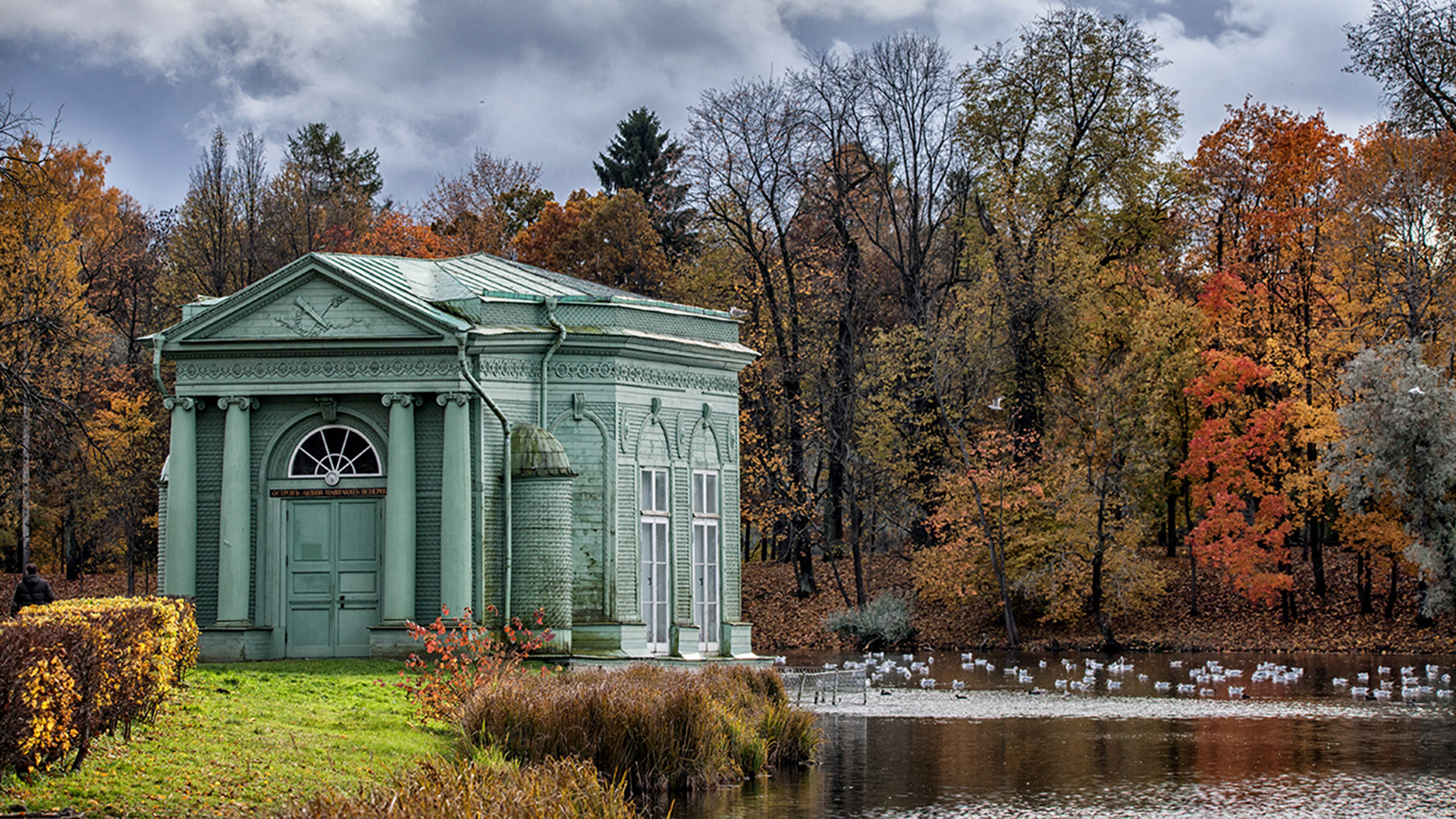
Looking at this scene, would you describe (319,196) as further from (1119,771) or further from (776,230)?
(1119,771)

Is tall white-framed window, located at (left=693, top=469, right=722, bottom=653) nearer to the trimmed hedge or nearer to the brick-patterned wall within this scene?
the brick-patterned wall

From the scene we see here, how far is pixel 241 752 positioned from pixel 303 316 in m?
12.6

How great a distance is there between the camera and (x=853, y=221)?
171ft

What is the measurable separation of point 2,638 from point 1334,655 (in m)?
34.2

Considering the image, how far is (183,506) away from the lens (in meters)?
24.2

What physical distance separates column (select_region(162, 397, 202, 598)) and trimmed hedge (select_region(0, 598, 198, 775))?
32.7 feet

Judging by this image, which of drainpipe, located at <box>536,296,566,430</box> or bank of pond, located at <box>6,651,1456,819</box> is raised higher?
drainpipe, located at <box>536,296,566,430</box>

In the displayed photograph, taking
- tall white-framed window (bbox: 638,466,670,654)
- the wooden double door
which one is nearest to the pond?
tall white-framed window (bbox: 638,466,670,654)

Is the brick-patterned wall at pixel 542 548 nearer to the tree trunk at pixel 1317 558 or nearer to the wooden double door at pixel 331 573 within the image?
the wooden double door at pixel 331 573

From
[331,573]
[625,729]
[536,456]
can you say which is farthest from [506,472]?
[625,729]

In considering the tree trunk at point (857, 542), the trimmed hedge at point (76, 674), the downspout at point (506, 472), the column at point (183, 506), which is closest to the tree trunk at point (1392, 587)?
the tree trunk at point (857, 542)

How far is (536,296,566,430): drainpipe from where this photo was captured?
81.5 feet

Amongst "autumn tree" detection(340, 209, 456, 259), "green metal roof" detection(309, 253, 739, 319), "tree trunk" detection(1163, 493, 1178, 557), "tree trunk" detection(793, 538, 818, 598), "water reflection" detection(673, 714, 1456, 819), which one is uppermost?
"autumn tree" detection(340, 209, 456, 259)

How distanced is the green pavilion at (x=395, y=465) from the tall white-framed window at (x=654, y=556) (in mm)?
206
